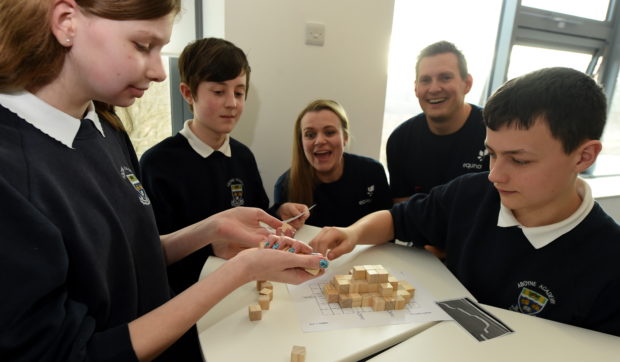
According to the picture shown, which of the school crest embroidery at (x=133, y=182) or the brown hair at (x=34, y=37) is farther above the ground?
the brown hair at (x=34, y=37)

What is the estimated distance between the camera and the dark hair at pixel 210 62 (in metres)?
1.57

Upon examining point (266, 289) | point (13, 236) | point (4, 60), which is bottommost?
point (266, 289)

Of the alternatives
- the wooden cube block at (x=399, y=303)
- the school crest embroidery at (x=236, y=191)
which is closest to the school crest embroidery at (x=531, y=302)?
the wooden cube block at (x=399, y=303)

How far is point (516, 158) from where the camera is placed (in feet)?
3.52

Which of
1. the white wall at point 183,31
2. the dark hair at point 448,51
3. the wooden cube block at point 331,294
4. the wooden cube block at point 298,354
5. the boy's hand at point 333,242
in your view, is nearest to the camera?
the wooden cube block at point 298,354

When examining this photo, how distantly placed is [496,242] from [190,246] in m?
1.00

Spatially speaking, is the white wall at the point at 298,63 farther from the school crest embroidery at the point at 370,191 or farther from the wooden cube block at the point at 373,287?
the wooden cube block at the point at 373,287

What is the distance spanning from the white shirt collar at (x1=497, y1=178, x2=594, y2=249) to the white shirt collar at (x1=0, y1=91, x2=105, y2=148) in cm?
123

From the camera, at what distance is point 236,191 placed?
1740mm

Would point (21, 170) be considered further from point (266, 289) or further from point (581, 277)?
point (581, 277)

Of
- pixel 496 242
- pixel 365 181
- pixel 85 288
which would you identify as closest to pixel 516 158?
pixel 496 242

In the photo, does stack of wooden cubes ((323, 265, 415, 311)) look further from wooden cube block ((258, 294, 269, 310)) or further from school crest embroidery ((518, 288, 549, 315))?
school crest embroidery ((518, 288, 549, 315))

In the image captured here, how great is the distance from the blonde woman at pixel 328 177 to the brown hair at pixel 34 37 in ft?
4.23

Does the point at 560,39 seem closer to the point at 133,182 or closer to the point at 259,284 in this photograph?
the point at 259,284
